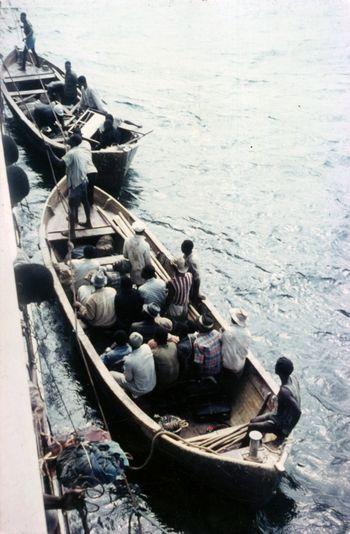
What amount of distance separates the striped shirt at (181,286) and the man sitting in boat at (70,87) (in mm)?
11637

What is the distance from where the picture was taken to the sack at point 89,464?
5043 millimetres

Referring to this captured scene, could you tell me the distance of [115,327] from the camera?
343 inches

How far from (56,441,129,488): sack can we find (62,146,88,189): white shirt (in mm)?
6666

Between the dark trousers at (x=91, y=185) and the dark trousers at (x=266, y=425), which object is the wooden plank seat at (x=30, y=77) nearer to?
the dark trousers at (x=91, y=185)

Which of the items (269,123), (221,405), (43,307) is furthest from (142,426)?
(269,123)

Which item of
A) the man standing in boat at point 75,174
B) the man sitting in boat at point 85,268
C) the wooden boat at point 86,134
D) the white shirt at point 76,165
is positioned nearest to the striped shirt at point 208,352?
the man sitting in boat at point 85,268

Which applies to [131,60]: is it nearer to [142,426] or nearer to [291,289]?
[291,289]

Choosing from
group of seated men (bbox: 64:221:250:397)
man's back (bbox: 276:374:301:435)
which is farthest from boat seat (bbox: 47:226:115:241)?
man's back (bbox: 276:374:301:435)

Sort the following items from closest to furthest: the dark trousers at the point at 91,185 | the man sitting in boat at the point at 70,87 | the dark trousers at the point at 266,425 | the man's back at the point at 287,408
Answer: the man's back at the point at 287,408 < the dark trousers at the point at 266,425 < the dark trousers at the point at 91,185 < the man sitting in boat at the point at 70,87

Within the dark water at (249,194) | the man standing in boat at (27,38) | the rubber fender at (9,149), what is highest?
the man standing in boat at (27,38)

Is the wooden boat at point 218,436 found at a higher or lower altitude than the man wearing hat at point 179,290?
lower

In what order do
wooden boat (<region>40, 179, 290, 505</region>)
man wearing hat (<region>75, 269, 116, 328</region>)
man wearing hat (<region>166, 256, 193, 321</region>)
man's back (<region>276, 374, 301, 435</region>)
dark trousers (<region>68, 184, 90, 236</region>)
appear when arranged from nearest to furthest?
wooden boat (<region>40, 179, 290, 505</region>) < man's back (<region>276, 374, 301, 435</region>) < man wearing hat (<region>75, 269, 116, 328</region>) < man wearing hat (<region>166, 256, 193, 321</region>) < dark trousers (<region>68, 184, 90, 236</region>)

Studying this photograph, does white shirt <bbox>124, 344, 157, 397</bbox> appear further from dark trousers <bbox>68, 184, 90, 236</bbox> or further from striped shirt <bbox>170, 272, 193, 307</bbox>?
dark trousers <bbox>68, 184, 90, 236</bbox>

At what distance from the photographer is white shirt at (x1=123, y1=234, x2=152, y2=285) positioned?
9.32 m
